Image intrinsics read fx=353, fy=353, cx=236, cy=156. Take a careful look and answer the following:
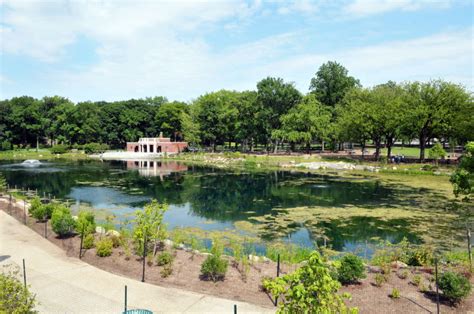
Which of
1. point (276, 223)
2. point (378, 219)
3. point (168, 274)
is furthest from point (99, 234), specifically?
point (378, 219)

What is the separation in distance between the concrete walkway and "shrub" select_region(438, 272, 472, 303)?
6312 millimetres

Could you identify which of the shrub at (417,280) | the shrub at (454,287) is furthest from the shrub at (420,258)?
the shrub at (454,287)

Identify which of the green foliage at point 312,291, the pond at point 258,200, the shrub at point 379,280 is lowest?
the pond at point 258,200

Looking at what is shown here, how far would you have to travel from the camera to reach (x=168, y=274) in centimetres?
1497

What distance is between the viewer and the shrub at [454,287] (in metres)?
12.3

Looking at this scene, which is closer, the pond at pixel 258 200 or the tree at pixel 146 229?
the tree at pixel 146 229

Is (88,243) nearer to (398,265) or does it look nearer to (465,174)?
(398,265)

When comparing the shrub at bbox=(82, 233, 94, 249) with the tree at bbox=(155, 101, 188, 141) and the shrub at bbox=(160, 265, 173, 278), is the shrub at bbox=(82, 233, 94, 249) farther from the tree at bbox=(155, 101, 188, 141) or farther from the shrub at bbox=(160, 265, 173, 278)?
the tree at bbox=(155, 101, 188, 141)

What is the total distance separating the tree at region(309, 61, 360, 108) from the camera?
9906 cm

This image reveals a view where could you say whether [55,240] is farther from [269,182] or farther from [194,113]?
[194,113]

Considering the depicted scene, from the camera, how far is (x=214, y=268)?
47.6 ft

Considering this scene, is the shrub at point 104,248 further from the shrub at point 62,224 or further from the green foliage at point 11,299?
the green foliage at point 11,299

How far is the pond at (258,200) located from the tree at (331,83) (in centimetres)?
4740

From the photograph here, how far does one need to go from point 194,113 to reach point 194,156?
19.4m
